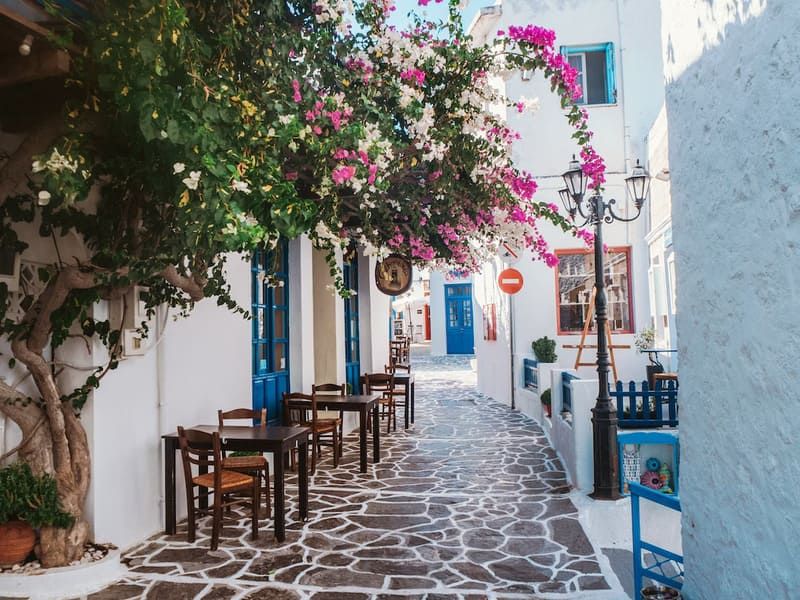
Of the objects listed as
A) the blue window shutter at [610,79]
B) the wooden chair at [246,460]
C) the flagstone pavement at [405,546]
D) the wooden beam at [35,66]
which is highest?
the blue window shutter at [610,79]

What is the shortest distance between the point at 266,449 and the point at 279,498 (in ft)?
1.35

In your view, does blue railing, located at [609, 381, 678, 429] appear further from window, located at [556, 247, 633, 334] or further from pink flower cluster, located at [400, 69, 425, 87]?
window, located at [556, 247, 633, 334]

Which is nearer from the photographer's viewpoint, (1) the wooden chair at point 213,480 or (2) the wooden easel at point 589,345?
(1) the wooden chair at point 213,480

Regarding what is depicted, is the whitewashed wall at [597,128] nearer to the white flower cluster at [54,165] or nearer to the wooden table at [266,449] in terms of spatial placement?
the wooden table at [266,449]

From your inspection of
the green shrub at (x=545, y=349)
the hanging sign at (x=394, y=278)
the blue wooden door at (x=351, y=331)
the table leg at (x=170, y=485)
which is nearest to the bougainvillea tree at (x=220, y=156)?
the table leg at (x=170, y=485)

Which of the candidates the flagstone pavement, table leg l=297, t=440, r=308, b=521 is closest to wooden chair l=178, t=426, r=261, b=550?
the flagstone pavement

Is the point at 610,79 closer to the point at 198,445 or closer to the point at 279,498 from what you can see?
the point at 279,498

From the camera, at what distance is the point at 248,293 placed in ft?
23.6

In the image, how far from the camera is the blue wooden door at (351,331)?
11.3 metres

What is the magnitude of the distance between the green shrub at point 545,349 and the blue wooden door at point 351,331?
3.46 m

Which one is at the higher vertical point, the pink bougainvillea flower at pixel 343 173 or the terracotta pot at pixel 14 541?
the pink bougainvillea flower at pixel 343 173

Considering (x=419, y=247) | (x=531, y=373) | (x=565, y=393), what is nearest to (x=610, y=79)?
(x=531, y=373)

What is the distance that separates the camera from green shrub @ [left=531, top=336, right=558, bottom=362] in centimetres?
1231

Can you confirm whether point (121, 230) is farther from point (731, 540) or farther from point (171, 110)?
point (731, 540)
